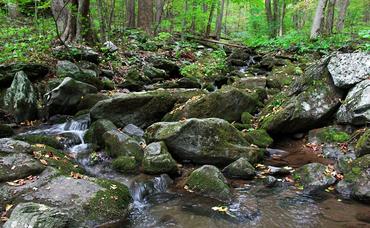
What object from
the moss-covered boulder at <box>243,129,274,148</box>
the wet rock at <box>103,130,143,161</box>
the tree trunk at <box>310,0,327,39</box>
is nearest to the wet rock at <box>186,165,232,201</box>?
the wet rock at <box>103,130,143,161</box>

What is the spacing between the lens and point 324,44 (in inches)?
671

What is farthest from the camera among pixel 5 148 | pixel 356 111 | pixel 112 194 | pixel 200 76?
pixel 200 76

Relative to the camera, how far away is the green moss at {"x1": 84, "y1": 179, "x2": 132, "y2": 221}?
17.5 feet

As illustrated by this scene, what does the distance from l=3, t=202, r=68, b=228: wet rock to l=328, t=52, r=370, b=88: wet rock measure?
7501 millimetres

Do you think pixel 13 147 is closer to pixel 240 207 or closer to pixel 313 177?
pixel 240 207

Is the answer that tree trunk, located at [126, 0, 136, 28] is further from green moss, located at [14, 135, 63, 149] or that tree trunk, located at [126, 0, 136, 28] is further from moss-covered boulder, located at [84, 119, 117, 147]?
green moss, located at [14, 135, 63, 149]

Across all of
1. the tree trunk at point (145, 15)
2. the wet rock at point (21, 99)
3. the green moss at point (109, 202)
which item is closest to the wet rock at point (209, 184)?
the green moss at point (109, 202)

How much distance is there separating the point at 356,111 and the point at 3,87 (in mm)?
10024

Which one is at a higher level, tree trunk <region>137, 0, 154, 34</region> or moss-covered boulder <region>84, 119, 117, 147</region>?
tree trunk <region>137, 0, 154, 34</region>

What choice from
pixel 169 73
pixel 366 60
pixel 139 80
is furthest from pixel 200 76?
pixel 366 60

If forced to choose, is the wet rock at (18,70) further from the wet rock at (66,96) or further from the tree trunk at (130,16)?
the tree trunk at (130,16)

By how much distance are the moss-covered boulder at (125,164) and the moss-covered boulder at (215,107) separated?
8.46 ft

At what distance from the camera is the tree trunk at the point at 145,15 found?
21.2 meters

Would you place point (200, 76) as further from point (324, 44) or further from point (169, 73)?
point (324, 44)
